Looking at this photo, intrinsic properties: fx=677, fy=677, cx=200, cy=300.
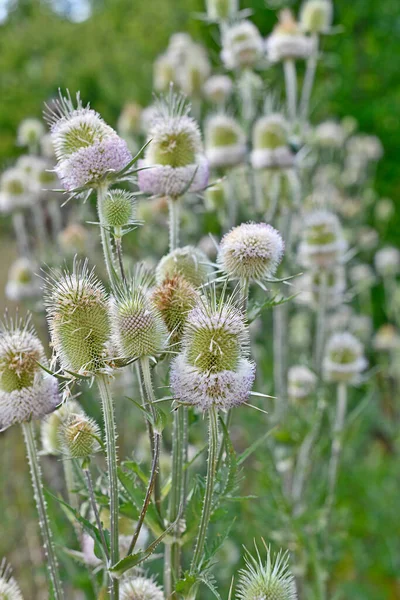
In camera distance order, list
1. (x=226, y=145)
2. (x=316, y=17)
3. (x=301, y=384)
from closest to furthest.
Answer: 1. (x=226, y=145)
2. (x=301, y=384)
3. (x=316, y=17)

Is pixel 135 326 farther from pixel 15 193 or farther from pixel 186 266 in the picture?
pixel 15 193

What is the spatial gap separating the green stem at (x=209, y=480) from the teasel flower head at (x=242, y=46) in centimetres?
273

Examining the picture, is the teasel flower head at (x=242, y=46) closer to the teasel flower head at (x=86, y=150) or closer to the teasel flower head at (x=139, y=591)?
the teasel flower head at (x=86, y=150)

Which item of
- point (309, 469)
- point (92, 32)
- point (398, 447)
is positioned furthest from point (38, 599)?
point (92, 32)

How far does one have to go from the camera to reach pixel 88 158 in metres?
1.55

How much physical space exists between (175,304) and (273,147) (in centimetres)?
182

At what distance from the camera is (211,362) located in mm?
1375

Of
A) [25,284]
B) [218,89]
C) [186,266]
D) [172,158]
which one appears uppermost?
[218,89]

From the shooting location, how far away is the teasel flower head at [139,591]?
157 cm

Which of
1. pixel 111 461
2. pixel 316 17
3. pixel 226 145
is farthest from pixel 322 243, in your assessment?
pixel 111 461

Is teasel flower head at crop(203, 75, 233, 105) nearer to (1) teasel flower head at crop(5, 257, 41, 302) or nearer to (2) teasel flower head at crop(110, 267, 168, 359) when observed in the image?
(1) teasel flower head at crop(5, 257, 41, 302)

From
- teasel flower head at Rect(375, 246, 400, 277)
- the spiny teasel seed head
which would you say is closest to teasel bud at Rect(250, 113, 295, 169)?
the spiny teasel seed head

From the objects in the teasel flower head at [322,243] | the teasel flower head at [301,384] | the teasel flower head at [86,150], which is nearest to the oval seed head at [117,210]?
the teasel flower head at [86,150]

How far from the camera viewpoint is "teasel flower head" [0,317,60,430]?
1.54 metres
